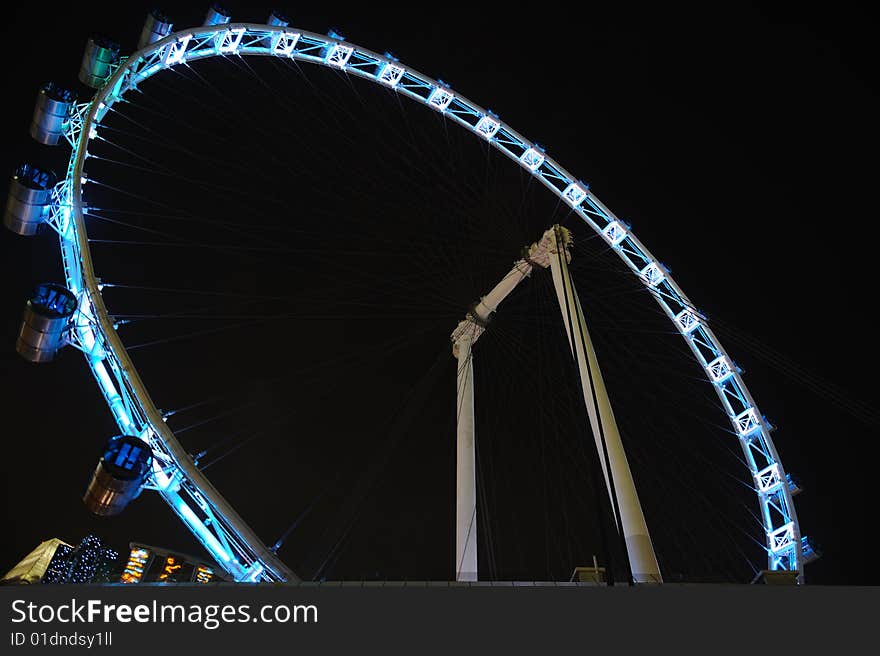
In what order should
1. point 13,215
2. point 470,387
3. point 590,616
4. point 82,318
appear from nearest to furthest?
point 590,616 → point 82,318 → point 13,215 → point 470,387

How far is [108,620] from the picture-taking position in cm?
623

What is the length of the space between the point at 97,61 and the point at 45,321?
20.4ft

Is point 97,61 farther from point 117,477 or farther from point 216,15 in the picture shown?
point 117,477

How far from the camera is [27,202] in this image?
35.6 feet

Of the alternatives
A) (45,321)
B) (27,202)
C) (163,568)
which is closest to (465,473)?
(163,568)

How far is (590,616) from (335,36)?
15004mm

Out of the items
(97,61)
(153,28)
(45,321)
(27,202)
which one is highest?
(153,28)

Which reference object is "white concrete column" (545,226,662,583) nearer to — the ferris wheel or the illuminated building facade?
the ferris wheel

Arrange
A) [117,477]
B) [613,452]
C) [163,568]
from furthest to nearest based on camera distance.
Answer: [613,452], [163,568], [117,477]

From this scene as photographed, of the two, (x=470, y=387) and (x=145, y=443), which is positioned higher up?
(x=470, y=387)

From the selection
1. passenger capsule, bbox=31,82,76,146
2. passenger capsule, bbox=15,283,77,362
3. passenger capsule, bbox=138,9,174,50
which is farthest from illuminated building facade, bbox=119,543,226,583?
passenger capsule, bbox=138,9,174,50

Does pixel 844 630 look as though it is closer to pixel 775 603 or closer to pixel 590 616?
pixel 775 603

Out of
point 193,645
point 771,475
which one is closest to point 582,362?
point 193,645

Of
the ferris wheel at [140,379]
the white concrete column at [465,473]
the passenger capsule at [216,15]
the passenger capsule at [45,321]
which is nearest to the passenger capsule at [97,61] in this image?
the ferris wheel at [140,379]
